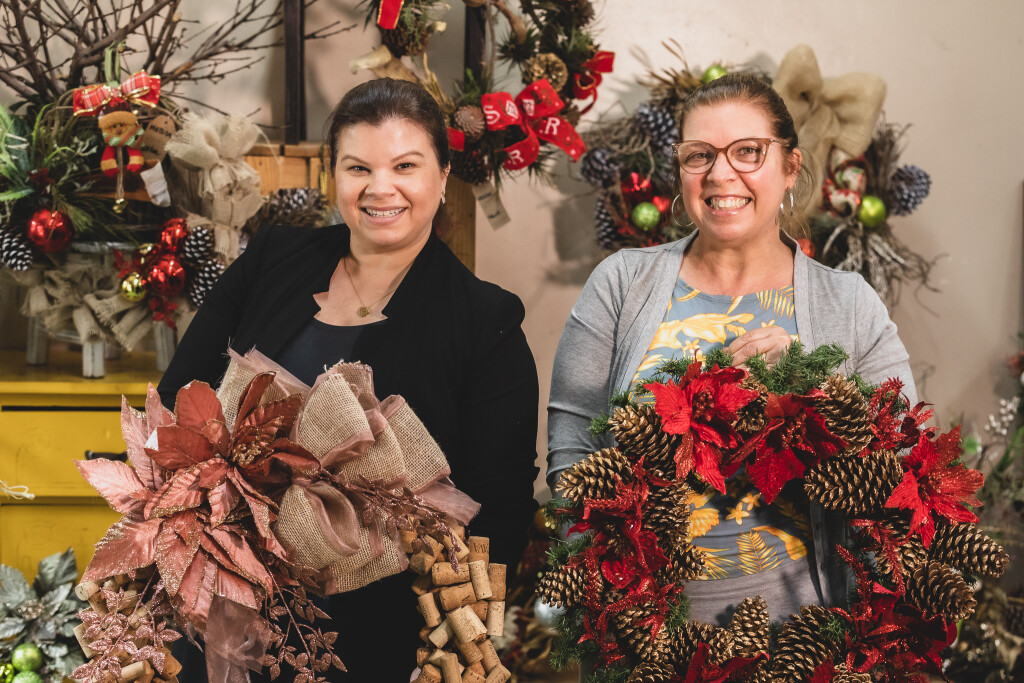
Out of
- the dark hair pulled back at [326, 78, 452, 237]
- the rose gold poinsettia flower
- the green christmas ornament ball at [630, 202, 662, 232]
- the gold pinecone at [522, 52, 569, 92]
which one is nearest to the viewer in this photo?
the rose gold poinsettia flower

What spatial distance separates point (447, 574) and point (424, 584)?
1.3 inches

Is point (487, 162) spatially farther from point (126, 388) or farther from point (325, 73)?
point (126, 388)

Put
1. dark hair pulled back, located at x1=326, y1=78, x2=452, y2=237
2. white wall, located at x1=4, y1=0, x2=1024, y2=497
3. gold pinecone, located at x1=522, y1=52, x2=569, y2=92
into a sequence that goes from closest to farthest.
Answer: dark hair pulled back, located at x1=326, y1=78, x2=452, y2=237, gold pinecone, located at x1=522, y1=52, x2=569, y2=92, white wall, located at x1=4, y1=0, x2=1024, y2=497

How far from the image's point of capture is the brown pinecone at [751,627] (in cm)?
96

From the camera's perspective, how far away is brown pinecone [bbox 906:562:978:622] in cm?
90

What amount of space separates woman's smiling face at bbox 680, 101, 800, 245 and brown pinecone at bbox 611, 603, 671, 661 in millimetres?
524

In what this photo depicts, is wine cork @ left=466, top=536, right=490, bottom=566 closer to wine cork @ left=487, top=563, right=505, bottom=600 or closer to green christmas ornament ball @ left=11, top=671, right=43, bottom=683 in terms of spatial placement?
wine cork @ left=487, top=563, right=505, bottom=600

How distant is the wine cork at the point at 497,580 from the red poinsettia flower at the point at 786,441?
288mm

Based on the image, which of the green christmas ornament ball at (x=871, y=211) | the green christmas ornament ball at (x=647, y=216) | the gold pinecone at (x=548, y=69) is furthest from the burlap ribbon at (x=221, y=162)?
the green christmas ornament ball at (x=871, y=211)

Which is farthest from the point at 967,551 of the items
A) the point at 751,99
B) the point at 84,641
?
the point at 84,641

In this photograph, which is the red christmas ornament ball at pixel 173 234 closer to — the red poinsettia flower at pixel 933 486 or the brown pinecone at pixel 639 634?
the brown pinecone at pixel 639 634

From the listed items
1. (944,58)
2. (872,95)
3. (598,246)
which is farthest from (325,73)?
(944,58)

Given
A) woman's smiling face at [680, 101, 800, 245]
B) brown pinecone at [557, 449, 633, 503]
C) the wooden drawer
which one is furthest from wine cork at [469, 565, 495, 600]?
the wooden drawer

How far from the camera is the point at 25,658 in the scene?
1.71 m
